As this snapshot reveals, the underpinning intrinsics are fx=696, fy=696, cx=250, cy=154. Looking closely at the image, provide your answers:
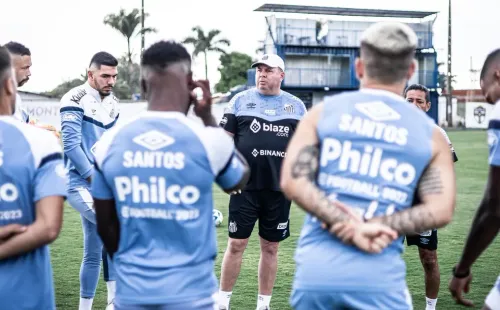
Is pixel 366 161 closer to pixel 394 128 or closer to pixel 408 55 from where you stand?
pixel 394 128

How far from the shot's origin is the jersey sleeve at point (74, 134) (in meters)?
6.52

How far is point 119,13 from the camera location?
190ft

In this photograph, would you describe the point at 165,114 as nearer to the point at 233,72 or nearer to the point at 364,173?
the point at 364,173

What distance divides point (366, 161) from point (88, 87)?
428 cm

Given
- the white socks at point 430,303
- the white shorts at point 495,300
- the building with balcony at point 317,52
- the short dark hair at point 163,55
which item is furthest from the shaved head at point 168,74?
the building with balcony at point 317,52

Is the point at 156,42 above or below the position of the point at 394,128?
above

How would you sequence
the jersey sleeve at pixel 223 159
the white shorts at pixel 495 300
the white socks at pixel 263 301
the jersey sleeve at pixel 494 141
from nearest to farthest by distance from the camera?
the jersey sleeve at pixel 223 159 → the jersey sleeve at pixel 494 141 → the white shorts at pixel 495 300 → the white socks at pixel 263 301

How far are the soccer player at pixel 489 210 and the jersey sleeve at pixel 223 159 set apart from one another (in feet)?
4.32

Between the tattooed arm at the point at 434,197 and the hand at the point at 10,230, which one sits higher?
the tattooed arm at the point at 434,197

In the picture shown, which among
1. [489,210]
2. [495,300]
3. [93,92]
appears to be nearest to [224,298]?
[93,92]

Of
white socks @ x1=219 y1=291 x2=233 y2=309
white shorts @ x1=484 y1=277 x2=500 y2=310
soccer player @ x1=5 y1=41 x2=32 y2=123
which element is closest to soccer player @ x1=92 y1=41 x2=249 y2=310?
white shorts @ x1=484 y1=277 x2=500 y2=310

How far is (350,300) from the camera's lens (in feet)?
10.2

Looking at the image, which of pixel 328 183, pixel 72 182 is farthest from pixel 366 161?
pixel 72 182

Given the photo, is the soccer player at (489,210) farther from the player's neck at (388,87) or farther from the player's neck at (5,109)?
the player's neck at (5,109)
